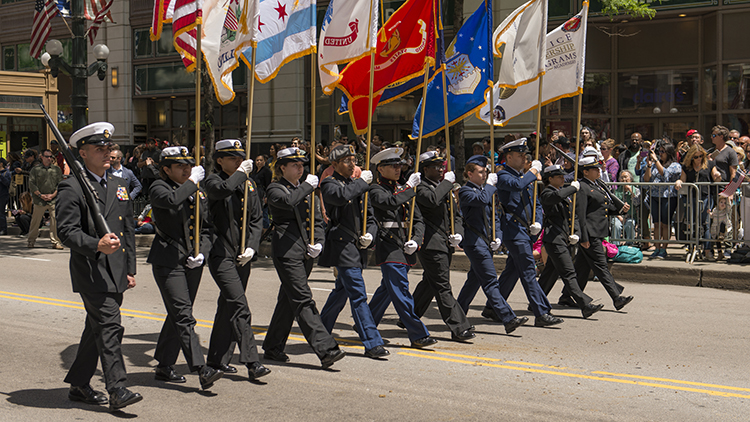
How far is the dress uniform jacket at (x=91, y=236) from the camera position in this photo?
18.6ft

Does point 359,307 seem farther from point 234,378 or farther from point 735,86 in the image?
point 735,86

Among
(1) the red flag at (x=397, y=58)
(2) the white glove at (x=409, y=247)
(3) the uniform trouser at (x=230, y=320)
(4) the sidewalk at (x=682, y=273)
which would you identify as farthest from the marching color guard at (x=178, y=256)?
(4) the sidewalk at (x=682, y=273)

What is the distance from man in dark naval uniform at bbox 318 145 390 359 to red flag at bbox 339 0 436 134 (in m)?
1.97

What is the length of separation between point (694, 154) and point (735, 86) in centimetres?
584

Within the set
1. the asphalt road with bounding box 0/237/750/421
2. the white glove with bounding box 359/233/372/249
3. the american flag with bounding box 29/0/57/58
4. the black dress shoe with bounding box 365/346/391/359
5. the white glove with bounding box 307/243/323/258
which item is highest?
the american flag with bounding box 29/0/57/58

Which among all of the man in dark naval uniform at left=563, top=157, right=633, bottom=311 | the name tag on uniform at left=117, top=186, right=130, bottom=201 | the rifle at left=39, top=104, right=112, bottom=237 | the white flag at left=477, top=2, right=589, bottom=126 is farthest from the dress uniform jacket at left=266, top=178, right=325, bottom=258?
the white flag at left=477, top=2, right=589, bottom=126

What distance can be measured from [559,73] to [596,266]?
2600 mm

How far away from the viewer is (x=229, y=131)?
27297 millimetres

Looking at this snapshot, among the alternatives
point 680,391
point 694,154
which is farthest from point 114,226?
point 694,154

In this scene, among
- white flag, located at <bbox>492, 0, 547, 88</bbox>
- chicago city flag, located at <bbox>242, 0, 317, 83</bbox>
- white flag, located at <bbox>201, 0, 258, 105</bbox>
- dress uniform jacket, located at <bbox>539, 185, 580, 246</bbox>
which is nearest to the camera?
white flag, located at <bbox>201, 0, 258, 105</bbox>

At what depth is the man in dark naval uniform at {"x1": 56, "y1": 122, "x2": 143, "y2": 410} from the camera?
5707 mm

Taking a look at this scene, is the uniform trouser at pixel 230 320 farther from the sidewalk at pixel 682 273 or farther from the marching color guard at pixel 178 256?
the sidewalk at pixel 682 273

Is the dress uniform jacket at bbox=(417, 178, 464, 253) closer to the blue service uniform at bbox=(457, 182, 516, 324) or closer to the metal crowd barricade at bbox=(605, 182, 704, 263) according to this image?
the blue service uniform at bbox=(457, 182, 516, 324)

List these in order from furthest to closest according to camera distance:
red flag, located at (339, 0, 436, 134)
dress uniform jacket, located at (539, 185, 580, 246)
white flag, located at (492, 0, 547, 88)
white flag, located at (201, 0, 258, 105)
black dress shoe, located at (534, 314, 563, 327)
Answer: white flag, located at (492, 0, 547, 88), dress uniform jacket, located at (539, 185, 580, 246), red flag, located at (339, 0, 436, 134), black dress shoe, located at (534, 314, 563, 327), white flag, located at (201, 0, 258, 105)
